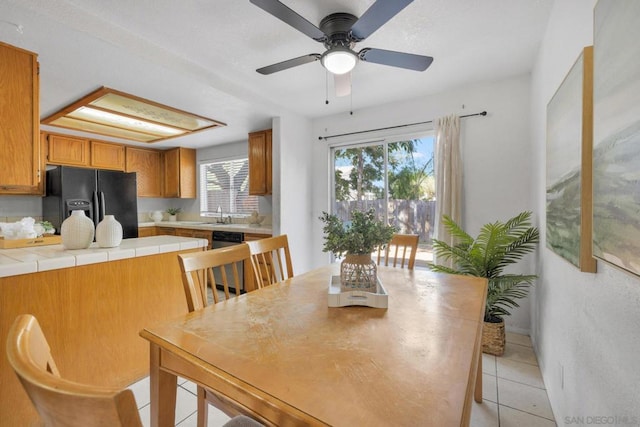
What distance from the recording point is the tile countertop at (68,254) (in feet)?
4.82

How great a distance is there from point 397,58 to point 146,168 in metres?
4.60

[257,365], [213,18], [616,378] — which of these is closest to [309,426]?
[257,365]

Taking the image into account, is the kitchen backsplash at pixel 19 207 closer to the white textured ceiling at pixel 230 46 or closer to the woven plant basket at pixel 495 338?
the white textured ceiling at pixel 230 46

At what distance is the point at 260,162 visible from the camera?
387 cm

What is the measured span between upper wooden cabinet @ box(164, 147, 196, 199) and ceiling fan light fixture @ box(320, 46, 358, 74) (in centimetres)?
399

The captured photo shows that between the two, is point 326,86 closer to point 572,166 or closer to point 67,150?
point 572,166

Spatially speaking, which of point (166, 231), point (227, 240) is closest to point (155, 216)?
point (166, 231)

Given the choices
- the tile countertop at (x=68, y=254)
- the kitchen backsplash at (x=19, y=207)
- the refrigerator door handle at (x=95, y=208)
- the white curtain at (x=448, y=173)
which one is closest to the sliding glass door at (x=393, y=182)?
the white curtain at (x=448, y=173)

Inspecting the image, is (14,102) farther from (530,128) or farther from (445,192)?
(530,128)

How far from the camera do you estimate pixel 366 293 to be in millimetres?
1173

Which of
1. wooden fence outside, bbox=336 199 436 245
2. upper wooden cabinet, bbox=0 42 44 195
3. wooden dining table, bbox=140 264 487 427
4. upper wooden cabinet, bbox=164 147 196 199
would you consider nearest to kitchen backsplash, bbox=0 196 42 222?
upper wooden cabinet, bbox=164 147 196 199

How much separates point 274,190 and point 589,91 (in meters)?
2.85

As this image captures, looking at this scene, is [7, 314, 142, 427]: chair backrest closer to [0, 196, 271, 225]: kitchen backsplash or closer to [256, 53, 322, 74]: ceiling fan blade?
[256, 53, 322, 74]: ceiling fan blade

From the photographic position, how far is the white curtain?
287 centimetres
